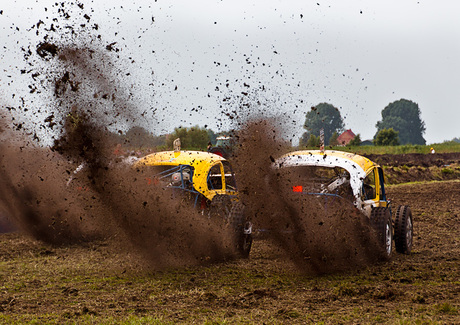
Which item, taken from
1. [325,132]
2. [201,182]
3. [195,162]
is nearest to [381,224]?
[201,182]

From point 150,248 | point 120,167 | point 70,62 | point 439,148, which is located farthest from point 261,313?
point 439,148

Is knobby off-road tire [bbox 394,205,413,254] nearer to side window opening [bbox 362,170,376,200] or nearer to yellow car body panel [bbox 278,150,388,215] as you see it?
yellow car body panel [bbox 278,150,388,215]

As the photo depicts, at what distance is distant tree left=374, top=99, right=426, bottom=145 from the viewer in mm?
116250

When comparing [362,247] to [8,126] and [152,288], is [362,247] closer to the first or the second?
[152,288]

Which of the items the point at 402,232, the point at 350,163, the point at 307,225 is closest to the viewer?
the point at 307,225

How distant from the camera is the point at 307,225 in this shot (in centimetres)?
946

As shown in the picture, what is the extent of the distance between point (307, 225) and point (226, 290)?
1861mm

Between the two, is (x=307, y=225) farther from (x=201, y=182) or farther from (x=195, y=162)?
(x=195, y=162)

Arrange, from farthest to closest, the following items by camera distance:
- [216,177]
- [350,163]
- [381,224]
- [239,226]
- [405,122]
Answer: [405,122]
[216,177]
[350,163]
[239,226]
[381,224]

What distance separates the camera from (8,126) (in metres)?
14.3

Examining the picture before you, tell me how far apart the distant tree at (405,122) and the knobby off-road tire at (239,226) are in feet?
A: 357

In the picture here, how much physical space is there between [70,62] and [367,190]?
19.8ft

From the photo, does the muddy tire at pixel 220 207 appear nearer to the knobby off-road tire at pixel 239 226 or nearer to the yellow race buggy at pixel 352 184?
the knobby off-road tire at pixel 239 226

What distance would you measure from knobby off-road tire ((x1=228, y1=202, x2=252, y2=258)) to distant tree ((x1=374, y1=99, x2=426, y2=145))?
357 feet
